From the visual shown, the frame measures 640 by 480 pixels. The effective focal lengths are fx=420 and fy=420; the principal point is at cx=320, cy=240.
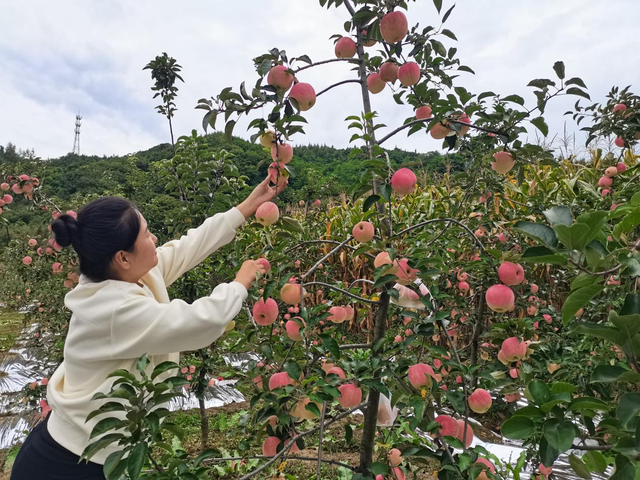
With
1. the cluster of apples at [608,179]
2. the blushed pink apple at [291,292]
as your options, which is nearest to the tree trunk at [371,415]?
the blushed pink apple at [291,292]

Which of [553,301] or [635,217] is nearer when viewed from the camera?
[635,217]

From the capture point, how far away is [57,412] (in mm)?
1262

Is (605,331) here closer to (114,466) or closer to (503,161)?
(503,161)

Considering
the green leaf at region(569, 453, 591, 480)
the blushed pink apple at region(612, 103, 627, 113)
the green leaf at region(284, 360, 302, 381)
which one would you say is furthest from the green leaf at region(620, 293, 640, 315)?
the blushed pink apple at region(612, 103, 627, 113)

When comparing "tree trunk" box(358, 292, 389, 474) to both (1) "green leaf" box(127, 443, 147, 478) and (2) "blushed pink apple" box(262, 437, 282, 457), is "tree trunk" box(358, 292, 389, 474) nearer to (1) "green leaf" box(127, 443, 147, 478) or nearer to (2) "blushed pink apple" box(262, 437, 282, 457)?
(2) "blushed pink apple" box(262, 437, 282, 457)

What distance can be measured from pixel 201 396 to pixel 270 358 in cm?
160

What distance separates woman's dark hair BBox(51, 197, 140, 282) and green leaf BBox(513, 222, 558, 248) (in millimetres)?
1061

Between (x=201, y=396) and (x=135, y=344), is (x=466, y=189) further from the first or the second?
(x=201, y=396)

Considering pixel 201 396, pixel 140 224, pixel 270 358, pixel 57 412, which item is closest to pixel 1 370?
pixel 201 396

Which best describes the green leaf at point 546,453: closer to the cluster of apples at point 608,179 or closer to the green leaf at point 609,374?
the green leaf at point 609,374

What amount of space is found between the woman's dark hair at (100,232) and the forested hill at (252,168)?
52 centimetres

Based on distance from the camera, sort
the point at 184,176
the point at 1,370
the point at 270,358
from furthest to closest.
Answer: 1. the point at 1,370
2. the point at 184,176
3. the point at 270,358

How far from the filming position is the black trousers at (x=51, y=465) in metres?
1.22

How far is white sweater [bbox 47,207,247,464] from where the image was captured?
1099mm
